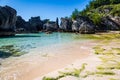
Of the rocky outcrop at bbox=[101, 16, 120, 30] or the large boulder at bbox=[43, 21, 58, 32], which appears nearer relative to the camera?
the rocky outcrop at bbox=[101, 16, 120, 30]

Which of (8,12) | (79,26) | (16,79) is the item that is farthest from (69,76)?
(79,26)

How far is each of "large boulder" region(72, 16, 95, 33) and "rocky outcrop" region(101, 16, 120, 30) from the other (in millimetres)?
7541

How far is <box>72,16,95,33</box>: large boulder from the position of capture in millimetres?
101262

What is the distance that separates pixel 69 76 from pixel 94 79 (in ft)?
5.66

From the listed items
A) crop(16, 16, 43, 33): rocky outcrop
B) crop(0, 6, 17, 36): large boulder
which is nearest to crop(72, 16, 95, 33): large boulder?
crop(0, 6, 17, 36): large boulder

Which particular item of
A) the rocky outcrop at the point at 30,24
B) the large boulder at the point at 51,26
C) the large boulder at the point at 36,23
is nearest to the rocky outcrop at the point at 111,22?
the large boulder at the point at 51,26

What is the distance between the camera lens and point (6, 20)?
8331 centimetres

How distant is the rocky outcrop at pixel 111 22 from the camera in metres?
105

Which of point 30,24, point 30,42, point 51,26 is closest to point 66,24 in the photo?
point 51,26

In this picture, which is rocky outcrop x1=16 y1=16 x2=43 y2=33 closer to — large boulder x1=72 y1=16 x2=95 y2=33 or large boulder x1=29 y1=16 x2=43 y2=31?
large boulder x1=29 y1=16 x2=43 y2=31

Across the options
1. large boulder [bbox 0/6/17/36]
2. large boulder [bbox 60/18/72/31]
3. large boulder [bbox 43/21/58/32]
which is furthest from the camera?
large boulder [bbox 43/21/58/32]

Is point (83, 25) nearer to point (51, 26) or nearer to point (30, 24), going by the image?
point (51, 26)

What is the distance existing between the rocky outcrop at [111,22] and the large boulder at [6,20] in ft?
169

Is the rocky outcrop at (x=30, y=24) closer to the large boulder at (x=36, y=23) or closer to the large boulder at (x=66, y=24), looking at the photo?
the large boulder at (x=36, y=23)
